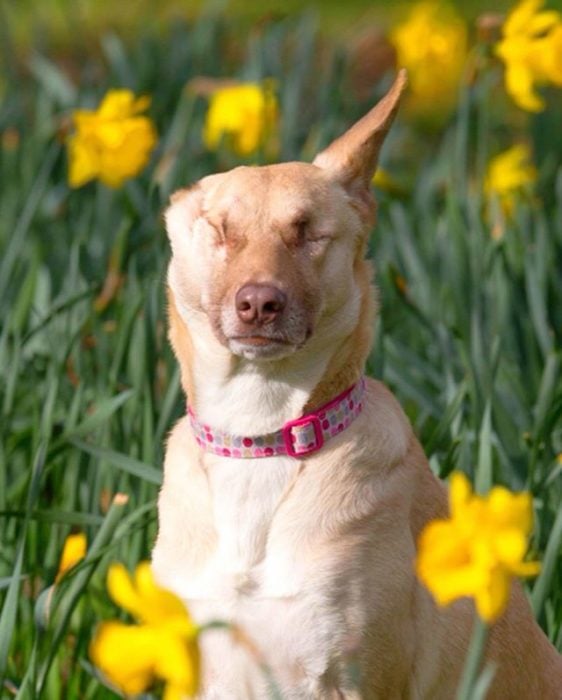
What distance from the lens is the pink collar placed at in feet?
8.03

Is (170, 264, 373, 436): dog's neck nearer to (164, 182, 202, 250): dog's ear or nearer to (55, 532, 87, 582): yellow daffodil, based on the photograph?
(164, 182, 202, 250): dog's ear

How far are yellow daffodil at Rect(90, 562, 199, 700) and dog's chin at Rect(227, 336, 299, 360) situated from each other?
66 cm

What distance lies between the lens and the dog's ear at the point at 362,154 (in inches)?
101

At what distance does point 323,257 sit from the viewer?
242cm

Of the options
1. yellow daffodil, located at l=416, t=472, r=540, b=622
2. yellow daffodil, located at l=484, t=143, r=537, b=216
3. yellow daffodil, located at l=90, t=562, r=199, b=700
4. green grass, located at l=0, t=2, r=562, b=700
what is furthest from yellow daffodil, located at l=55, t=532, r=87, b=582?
yellow daffodil, located at l=484, t=143, r=537, b=216

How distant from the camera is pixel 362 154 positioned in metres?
2.58

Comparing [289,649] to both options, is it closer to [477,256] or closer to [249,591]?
[249,591]

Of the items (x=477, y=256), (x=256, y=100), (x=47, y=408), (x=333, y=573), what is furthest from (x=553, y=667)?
(x=256, y=100)

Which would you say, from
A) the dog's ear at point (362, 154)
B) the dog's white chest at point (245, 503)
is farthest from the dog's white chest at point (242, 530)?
the dog's ear at point (362, 154)

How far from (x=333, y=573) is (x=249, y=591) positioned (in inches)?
5.2

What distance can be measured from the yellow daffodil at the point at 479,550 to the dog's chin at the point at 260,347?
2.17 ft

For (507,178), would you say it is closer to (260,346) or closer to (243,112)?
(243,112)

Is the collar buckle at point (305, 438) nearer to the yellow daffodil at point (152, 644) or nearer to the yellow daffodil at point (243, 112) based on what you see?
the yellow daffodil at point (152, 644)

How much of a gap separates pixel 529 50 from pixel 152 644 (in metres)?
2.41
